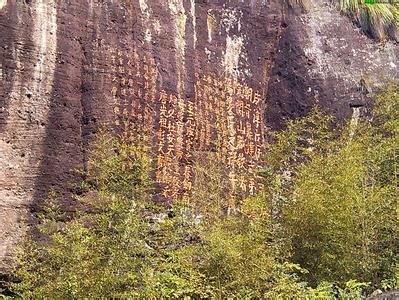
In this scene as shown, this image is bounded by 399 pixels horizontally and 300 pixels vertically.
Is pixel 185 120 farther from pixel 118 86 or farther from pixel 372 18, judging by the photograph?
pixel 372 18

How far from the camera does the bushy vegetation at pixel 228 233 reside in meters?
4.20

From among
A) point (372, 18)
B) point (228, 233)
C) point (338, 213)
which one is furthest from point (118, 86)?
point (372, 18)

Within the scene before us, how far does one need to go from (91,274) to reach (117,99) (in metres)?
2.58

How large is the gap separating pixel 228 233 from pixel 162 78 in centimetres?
251

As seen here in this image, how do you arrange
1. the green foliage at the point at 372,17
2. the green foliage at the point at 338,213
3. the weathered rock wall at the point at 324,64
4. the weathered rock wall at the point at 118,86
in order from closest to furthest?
the green foliage at the point at 338,213, the weathered rock wall at the point at 118,86, the weathered rock wall at the point at 324,64, the green foliage at the point at 372,17

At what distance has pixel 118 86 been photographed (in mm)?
6160

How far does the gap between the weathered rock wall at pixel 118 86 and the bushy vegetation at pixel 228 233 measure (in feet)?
0.98

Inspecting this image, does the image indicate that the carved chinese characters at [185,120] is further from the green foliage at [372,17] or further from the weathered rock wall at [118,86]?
the green foliage at [372,17]

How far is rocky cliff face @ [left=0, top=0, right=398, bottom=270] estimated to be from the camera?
5.50m

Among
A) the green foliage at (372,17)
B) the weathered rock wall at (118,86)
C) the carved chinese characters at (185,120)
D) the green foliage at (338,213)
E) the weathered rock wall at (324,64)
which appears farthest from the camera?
the green foliage at (372,17)

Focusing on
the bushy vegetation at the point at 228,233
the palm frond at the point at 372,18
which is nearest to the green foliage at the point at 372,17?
the palm frond at the point at 372,18

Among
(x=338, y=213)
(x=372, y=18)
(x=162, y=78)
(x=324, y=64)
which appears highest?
(x=372, y=18)

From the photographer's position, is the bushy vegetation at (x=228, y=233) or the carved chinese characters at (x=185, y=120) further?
the carved chinese characters at (x=185, y=120)

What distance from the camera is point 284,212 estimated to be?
5.46 metres
